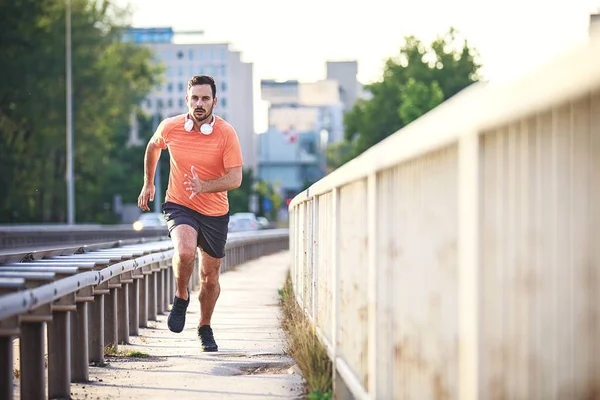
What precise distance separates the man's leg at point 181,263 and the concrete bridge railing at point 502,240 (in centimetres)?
456

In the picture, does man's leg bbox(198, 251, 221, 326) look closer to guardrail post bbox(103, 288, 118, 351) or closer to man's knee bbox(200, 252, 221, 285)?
man's knee bbox(200, 252, 221, 285)

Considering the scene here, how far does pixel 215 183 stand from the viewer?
9773mm

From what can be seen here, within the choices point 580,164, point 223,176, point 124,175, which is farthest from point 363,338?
point 124,175

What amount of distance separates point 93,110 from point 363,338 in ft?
205

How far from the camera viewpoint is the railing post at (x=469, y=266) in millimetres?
3703

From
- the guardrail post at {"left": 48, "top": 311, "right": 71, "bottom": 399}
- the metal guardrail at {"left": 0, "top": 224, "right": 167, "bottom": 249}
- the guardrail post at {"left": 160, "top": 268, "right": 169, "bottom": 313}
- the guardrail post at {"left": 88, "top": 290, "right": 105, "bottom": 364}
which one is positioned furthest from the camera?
the metal guardrail at {"left": 0, "top": 224, "right": 167, "bottom": 249}

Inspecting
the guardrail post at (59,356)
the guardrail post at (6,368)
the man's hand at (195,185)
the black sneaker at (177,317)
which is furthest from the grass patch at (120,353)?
the guardrail post at (6,368)

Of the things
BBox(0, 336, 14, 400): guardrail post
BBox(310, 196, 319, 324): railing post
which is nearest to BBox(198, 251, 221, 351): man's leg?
BBox(310, 196, 319, 324): railing post

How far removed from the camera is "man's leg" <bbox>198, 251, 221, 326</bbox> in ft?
33.5

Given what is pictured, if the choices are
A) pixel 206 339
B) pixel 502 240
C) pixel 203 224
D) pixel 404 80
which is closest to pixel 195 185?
pixel 203 224

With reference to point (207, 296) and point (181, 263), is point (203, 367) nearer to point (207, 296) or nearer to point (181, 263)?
point (181, 263)

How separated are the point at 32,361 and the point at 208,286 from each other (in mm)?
3614

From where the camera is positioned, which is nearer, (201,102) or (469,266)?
(469,266)

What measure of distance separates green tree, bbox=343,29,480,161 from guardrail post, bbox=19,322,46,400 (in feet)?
265
